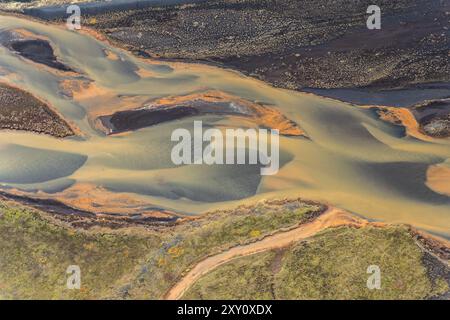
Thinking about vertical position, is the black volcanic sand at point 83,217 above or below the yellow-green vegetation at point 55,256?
above

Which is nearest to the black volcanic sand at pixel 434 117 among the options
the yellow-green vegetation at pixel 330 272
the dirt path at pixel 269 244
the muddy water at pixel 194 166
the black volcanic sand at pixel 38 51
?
the muddy water at pixel 194 166

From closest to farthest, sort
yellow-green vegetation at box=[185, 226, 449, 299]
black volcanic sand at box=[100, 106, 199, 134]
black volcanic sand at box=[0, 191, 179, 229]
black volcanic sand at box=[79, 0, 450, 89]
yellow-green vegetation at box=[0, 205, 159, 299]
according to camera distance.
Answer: yellow-green vegetation at box=[185, 226, 449, 299], yellow-green vegetation at box=[0, 205, 159, 299], black volcanic sand at box=[0, 191, 179, 229], black volcanic sand at box=[100, 106, 199, 134], black volcanic sand at box=[79, 0, 450, 89]

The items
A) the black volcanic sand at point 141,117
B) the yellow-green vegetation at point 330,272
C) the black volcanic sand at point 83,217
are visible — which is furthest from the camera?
the black volcanic sand at point 141,117

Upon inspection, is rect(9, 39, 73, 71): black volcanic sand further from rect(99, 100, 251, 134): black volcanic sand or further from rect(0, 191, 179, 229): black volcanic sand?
rect(0, 191, 179, 229): black volcanic sand

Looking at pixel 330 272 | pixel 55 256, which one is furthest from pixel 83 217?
pixel 330 272

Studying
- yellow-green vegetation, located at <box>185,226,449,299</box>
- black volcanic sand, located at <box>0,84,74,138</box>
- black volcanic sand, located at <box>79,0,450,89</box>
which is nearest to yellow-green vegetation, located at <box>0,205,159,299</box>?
yellow-green vegetation, located at <box>185,226,449,299</box>

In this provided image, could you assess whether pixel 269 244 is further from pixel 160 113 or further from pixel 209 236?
pixel 160 113

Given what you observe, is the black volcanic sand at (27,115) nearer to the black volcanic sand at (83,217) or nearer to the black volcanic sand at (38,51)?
the black volcanic sand at (38,51)
